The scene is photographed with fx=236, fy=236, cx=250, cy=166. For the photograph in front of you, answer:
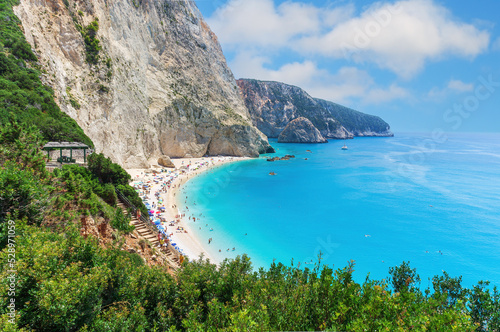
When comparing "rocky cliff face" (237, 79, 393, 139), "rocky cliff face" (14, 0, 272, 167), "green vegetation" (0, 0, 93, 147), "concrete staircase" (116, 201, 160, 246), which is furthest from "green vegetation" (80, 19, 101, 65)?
"rocky cliff face" (237, 79, 393, 139)

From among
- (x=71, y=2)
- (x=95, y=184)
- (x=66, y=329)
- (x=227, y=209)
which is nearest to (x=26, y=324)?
(x=66, y=329)

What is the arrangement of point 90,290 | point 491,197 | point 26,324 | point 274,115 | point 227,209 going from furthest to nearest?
point 274,115 < point 491,197 < point 227,209 < point 90,290 < point 26,324

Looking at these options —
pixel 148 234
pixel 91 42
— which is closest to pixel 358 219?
pixel 148 234

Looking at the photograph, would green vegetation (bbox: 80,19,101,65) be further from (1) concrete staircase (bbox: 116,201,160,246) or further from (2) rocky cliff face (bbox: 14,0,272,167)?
(1) concrete staircase (bbox: 116,201,160,246)

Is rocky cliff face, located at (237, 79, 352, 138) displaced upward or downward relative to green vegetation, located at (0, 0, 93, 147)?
upward

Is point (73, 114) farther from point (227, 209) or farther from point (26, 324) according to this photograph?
point (26, 324)

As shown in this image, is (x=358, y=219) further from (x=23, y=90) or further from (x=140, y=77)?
(x=140, y=77)
